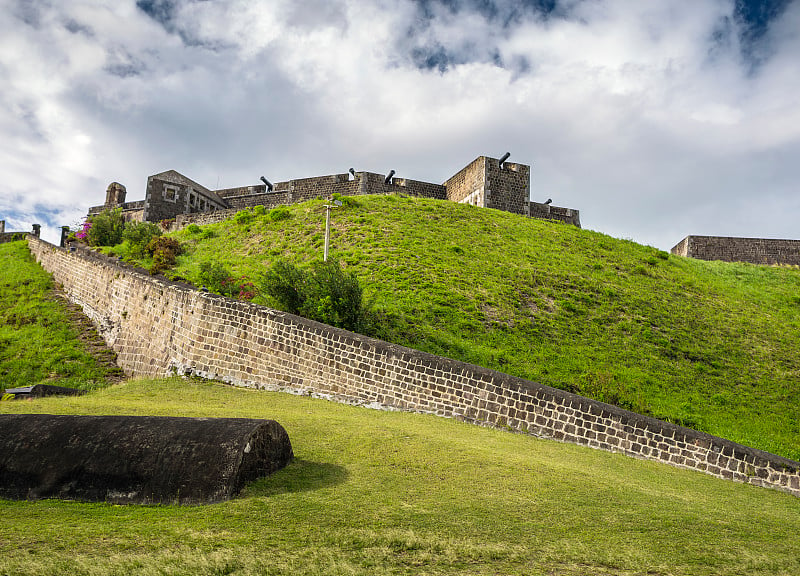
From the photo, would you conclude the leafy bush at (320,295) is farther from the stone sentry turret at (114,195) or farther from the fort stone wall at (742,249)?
the stone sentry turret at (114,195)

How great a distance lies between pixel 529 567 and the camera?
152 inches

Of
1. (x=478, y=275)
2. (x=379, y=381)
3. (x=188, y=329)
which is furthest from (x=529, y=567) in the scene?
(x=478, y=275)

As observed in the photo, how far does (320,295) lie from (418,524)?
39.2 feet

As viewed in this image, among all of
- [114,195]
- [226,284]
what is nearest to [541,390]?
[226,284]

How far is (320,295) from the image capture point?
52.9ft

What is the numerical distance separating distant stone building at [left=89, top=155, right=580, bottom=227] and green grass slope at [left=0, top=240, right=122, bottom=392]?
1308 centimetres

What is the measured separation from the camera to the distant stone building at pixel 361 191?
116 ft

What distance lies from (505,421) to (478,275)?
1282 cm

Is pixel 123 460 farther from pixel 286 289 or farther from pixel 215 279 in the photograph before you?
pixel 215 279

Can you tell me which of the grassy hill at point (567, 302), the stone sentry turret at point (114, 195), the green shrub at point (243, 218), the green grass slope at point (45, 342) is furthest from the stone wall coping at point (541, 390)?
the stone sentry turret at point (114, 195)

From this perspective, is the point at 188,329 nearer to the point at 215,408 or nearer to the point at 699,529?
the point at 215,408

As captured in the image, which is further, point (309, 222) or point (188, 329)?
point (309, 222)

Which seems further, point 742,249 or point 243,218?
point 742,249

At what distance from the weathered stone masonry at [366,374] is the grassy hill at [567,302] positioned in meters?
4.26
